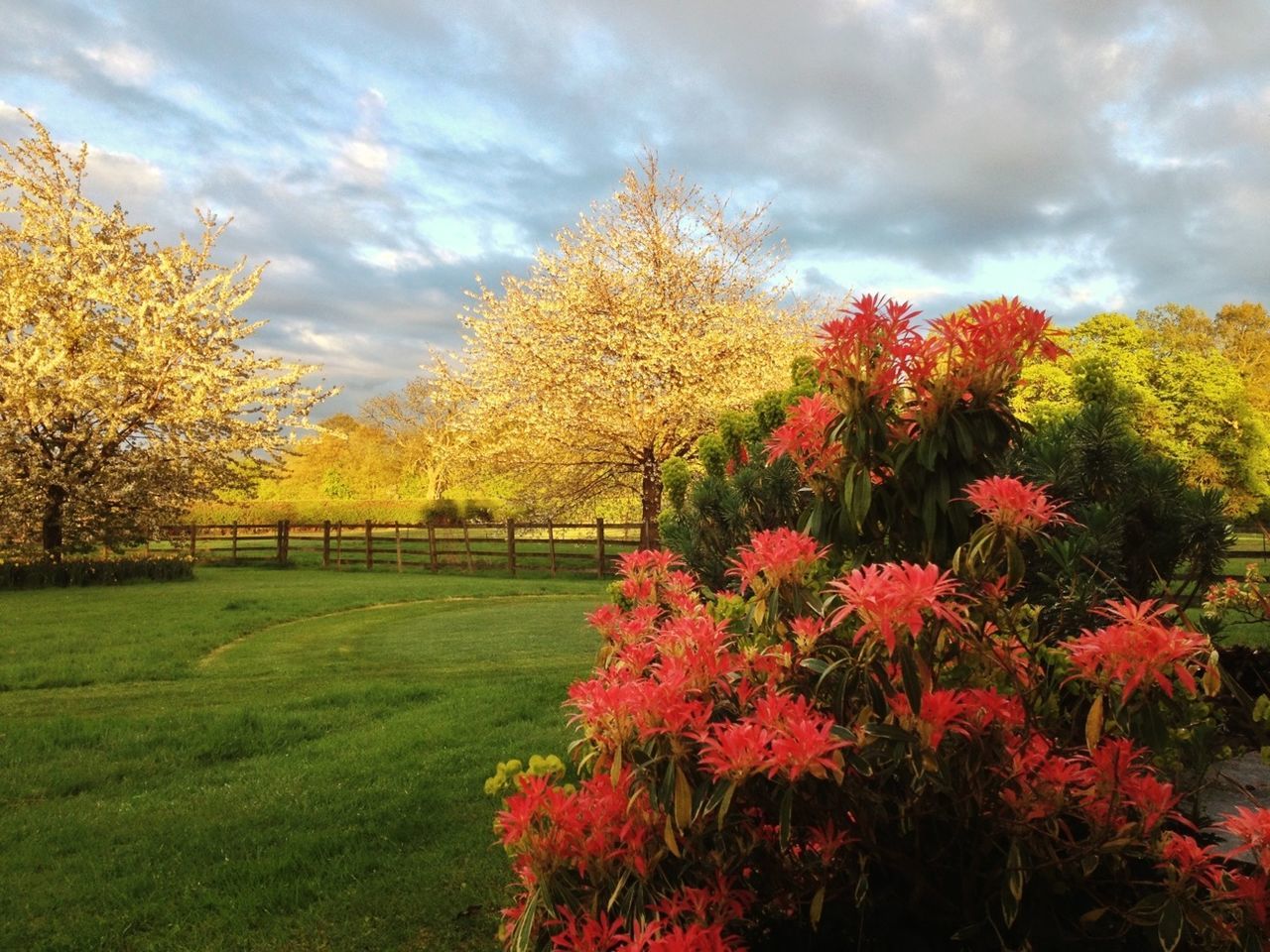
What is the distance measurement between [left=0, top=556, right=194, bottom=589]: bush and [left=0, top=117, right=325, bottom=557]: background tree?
876 millimetres

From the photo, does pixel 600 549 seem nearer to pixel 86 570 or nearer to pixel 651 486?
pixel 651 486

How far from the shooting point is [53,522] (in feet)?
62.3

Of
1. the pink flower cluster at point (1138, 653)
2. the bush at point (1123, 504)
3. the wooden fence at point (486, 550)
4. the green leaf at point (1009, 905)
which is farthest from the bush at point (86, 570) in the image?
the pink flower cluster at point (1138, 653)

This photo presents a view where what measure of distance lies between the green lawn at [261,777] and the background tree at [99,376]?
341 inches

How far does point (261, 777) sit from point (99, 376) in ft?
57.9

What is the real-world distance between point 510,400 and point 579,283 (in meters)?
3.22

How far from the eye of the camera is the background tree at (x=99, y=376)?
1823 centimetres

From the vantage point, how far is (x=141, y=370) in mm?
19312

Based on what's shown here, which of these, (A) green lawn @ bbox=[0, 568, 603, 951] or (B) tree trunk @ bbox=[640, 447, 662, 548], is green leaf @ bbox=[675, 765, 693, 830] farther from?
(B) tree trunk @ bbox=[640, 447, 662, 548]

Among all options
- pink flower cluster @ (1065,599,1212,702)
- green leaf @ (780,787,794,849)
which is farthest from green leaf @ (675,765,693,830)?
pink flower cluster @ (1065,599,1212,702)

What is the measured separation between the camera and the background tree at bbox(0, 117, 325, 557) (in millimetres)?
18234

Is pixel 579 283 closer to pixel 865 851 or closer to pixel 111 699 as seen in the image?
pixel 111 699

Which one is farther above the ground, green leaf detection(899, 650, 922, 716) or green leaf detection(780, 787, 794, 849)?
green leaf detection(899, 650, 922, 716)

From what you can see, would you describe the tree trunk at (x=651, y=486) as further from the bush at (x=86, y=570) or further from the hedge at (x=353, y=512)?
the hedge at (x=353, y=512)
